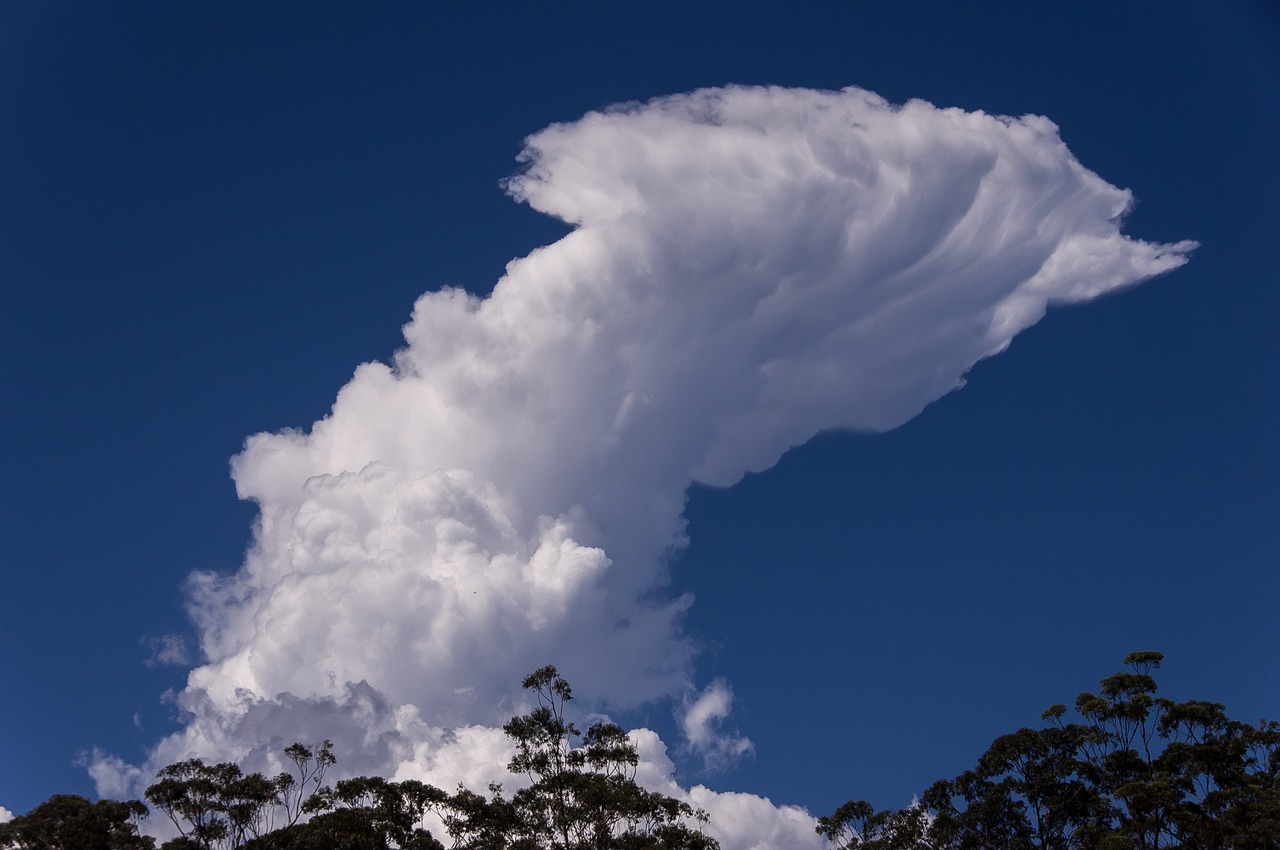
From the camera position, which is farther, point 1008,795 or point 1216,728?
point 1008,795

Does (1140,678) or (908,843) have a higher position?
(1140,678)

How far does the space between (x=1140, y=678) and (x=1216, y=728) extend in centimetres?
507

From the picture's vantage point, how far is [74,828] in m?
48.0

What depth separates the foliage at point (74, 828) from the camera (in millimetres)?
46531

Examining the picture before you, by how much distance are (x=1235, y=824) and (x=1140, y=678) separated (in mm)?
12273

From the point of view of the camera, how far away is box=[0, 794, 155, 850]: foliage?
46.5 m

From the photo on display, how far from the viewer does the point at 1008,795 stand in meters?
71.8

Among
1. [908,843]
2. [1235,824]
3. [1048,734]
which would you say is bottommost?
[1235,824]

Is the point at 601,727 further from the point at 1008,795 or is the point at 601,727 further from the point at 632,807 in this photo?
the point at 1008,795

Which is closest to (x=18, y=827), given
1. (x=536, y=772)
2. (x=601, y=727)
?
(x=536, y=772)

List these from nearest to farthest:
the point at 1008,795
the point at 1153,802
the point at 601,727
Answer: the point at 1153,802 → the point at 601,727 → the point at 1008,795

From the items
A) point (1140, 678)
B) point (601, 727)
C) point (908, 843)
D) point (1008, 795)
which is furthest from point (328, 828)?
point (1140, 678)

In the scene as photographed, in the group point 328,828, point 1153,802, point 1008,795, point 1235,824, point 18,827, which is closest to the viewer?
point 18,827

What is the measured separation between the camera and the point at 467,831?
6006 centimetres
